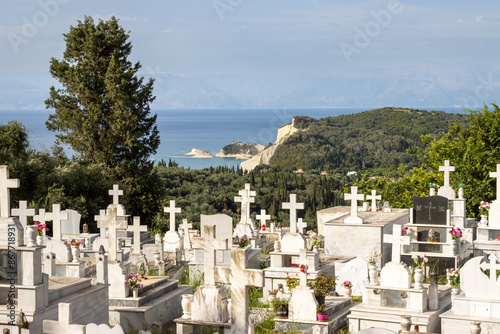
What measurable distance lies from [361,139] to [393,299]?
71.7 metres

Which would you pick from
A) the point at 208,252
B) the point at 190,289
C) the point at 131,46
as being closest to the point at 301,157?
the point at 131,46

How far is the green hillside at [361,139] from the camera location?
72688mm

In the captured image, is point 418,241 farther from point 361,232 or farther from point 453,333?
point 453,333

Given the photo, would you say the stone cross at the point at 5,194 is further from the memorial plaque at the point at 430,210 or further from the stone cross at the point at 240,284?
the memorial plaque at the point at 430,210

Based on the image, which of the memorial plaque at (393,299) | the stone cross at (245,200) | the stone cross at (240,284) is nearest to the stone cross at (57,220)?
the stone cross at (245,200)

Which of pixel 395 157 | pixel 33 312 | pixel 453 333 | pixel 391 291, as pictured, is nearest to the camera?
pixel 33 312

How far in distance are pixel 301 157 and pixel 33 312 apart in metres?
65.4

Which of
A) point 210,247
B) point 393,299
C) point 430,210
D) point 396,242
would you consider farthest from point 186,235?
point 210,247

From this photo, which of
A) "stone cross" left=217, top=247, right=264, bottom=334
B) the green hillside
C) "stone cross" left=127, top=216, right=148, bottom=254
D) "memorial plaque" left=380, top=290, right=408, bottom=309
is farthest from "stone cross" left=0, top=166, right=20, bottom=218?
the green hillside

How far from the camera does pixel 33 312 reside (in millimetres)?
10062

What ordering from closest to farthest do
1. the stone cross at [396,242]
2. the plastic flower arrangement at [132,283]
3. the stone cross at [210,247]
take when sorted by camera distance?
the stone cross at [210,247]
the plastic flower arrangement at [132,283]
the stone cross at [396,242]

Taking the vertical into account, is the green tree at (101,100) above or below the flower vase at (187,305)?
above

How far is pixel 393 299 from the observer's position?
12.7m

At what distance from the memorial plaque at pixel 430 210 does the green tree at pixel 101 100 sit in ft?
50.1
